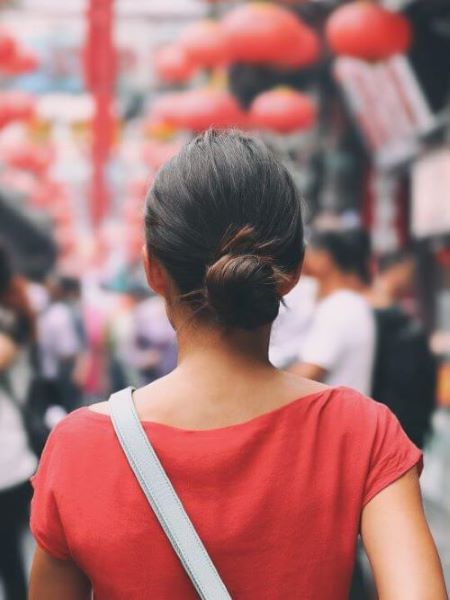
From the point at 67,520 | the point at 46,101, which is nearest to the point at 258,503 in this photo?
the point at 67,520

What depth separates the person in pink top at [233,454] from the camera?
1.76m

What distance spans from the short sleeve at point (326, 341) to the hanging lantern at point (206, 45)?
5.36 metres

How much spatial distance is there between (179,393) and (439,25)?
1002 cm

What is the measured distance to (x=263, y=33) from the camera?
29.2 ft

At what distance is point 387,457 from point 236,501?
8.8 inches

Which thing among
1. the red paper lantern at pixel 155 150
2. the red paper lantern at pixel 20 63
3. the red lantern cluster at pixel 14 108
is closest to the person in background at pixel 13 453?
the red paper lantern at pixel 20 63

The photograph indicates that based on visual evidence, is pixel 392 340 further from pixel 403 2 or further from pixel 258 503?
pixel 403 2

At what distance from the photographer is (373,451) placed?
1.80 meters

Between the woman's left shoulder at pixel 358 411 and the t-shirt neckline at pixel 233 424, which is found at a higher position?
the t-shirt neckline at pixel 233 424

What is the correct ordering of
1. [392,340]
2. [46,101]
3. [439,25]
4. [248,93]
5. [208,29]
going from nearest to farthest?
[392,340] < [208,29] < [439,25] < [248,93] < [46,101]

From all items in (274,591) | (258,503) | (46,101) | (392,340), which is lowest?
(46,101)

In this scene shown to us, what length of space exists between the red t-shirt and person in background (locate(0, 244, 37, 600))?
8.38 ft

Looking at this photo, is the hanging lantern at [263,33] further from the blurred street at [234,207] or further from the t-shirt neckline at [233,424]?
the t-shirt neckline at [233,424]

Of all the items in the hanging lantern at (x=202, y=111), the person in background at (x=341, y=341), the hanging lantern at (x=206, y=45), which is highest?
the hanging lantern at (x=206, y=45)
